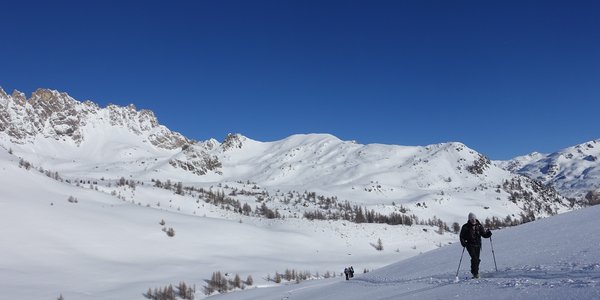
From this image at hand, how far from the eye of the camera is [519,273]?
32.3 feet

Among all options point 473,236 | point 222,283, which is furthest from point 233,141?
point 473,236

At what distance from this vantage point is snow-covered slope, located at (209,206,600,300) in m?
7.95

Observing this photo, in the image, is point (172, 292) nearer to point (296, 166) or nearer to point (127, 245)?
point (127, 245)

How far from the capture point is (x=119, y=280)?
26203 mm

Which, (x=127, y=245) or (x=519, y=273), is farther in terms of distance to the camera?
(x=127, y=245)

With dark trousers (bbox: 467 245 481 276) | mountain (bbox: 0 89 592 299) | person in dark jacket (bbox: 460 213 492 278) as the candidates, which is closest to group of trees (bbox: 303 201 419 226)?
mountain (bbox: 0 89 592 299)

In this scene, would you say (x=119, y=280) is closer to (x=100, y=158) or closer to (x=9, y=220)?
(x=9, y=220)

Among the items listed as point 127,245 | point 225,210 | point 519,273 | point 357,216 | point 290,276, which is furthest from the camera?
point 357,216

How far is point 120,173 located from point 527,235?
108780mm

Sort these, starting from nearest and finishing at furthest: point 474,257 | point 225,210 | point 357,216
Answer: point 474,257 < point 225,210 < point 357,216

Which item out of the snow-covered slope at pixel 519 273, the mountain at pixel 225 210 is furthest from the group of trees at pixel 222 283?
the snow-covered slope at pixel 519 273

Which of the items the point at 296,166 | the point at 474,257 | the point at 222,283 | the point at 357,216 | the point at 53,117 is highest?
Result: the point at 53,117

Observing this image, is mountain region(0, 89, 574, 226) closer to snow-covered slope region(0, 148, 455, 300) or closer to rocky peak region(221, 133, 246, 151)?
rocky peak region(221, 133, 246, 151)

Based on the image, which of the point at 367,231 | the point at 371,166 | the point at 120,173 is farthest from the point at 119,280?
the point at 371,166
